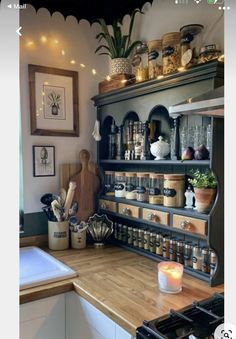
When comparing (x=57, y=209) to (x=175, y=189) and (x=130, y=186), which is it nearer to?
(x=130, y=186)

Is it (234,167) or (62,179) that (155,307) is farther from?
(62,179)

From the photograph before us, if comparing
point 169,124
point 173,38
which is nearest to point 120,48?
point 173,38

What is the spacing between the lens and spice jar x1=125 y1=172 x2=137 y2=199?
1.62 m

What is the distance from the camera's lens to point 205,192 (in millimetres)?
1197

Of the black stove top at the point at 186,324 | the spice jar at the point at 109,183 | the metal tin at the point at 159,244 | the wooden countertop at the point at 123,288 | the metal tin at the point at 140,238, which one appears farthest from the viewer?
the spice jar at the point at 109,183

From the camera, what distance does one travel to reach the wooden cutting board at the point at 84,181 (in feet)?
5.97

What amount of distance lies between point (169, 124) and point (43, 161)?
0.74 meters

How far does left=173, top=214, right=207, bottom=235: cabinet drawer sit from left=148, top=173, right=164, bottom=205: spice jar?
0.50ft

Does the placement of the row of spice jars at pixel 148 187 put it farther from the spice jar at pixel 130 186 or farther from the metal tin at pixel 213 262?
the metal tin at pixel 213 262

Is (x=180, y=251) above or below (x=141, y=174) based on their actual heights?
below

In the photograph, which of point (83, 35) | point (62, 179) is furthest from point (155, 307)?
point (83, 35)

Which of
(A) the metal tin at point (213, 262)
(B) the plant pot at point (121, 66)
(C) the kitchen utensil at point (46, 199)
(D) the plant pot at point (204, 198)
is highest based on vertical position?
(B) the plant pot at point (121, 66)

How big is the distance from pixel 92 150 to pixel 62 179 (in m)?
0.28

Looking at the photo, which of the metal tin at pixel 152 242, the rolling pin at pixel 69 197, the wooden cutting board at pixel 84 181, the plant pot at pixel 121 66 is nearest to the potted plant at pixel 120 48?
the plant pot at pixel 121 66
